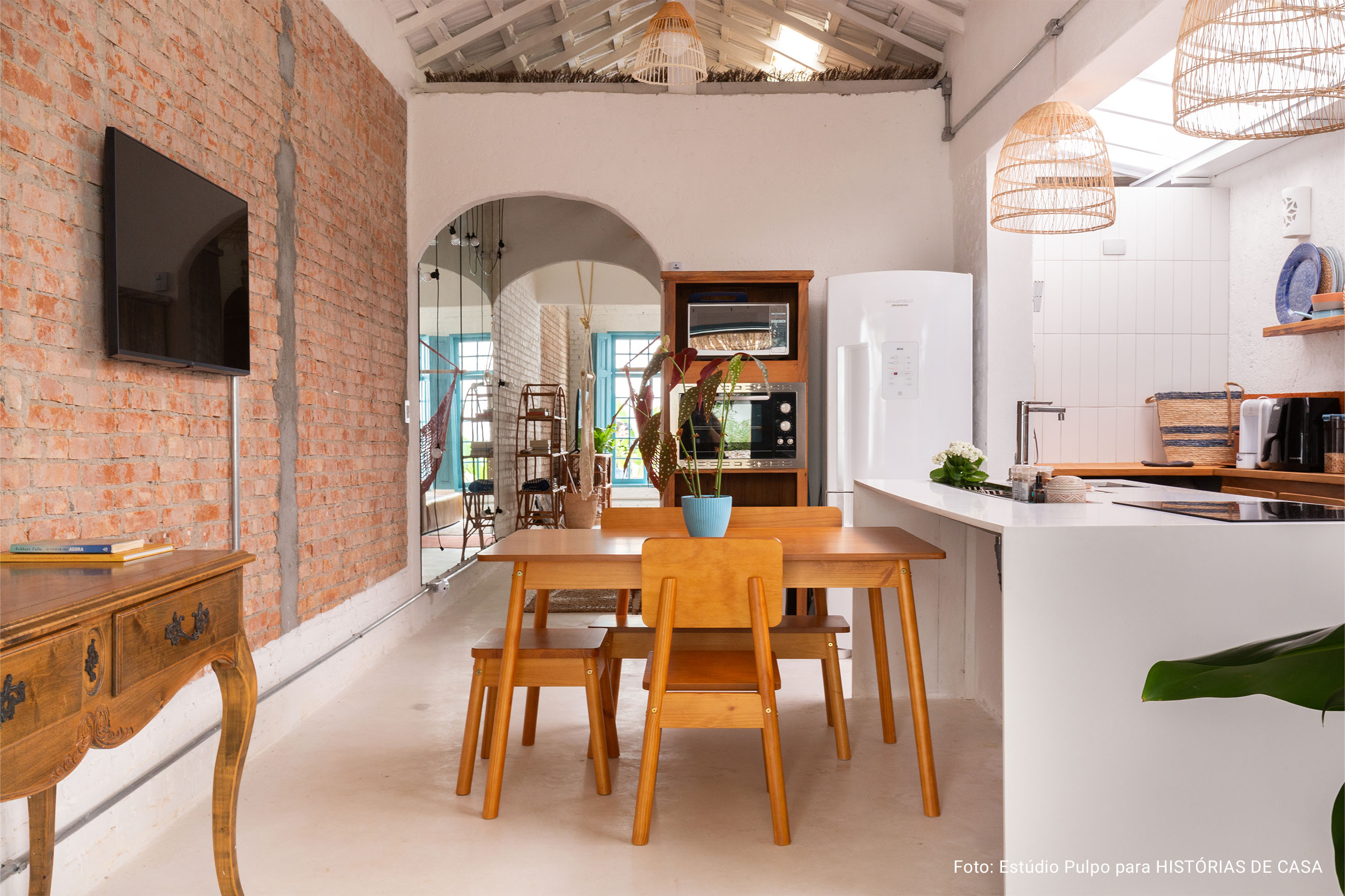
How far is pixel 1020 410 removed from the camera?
4.24 m

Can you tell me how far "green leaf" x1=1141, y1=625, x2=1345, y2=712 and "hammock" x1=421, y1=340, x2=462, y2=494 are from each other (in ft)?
14.6

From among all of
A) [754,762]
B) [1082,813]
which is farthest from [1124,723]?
[754,762]

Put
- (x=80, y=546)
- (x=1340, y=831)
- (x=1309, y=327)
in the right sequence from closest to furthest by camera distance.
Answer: (x=1340, y=831), (x=80, y=546), (x=1309, y=327)

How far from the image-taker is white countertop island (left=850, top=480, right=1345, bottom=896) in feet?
6.36

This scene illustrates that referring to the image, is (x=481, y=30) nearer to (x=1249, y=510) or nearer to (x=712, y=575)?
(x=712, y=575)

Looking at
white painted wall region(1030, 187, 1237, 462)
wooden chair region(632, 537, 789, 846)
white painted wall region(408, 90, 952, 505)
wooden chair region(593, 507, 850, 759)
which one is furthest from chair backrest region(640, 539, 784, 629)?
white painted wall region(1030, 187, 1237, 462)

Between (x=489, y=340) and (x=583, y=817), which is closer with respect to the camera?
(x=583, y=817)

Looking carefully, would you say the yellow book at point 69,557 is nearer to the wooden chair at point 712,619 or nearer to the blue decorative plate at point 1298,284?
the wooden chair at point 712,619

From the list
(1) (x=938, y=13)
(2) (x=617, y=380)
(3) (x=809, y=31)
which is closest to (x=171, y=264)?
(1) (x=938, y=13)

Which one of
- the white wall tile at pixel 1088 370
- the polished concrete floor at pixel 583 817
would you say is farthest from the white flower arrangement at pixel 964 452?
the white wall tile at pixel 1088 370

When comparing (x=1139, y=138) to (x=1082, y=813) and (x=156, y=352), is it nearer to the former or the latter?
(x=1082, y=813)

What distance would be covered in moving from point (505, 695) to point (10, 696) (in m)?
1.37

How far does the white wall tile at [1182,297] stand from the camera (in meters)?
4.95

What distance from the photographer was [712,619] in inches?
91.9
